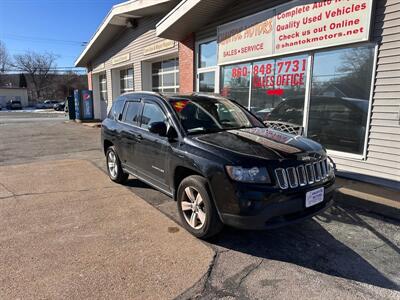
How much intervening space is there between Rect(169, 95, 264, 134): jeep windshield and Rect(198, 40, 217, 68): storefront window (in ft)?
15.8

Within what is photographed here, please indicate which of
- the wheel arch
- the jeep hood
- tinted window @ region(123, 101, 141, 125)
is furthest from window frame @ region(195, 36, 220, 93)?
the jeep hood

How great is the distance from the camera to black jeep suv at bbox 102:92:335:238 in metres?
3.20

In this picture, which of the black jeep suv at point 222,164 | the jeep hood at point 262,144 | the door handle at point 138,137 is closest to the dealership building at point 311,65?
the door handle at point 138,137

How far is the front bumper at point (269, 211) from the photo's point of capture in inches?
124

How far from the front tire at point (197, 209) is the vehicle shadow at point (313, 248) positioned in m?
0.26

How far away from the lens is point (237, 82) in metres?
8.85

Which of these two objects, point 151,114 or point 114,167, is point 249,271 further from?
point 114,167

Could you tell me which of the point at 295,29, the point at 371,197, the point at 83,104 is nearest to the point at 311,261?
the point at 371,197

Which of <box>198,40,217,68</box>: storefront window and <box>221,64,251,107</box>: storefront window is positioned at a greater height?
<box>198,40,217,68</box>: storefront window

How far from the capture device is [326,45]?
6.26 m

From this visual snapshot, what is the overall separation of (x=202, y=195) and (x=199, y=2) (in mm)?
6493

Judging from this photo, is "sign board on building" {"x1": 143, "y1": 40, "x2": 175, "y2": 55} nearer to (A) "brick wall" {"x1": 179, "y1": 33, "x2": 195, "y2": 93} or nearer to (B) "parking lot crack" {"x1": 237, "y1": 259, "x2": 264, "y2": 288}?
(A) "brick wall" {"x1": 179, "y1": 33, "x2": 195, "y2": 93}

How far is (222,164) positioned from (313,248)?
1559 mm

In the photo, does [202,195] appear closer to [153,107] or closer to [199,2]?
[153,107]
